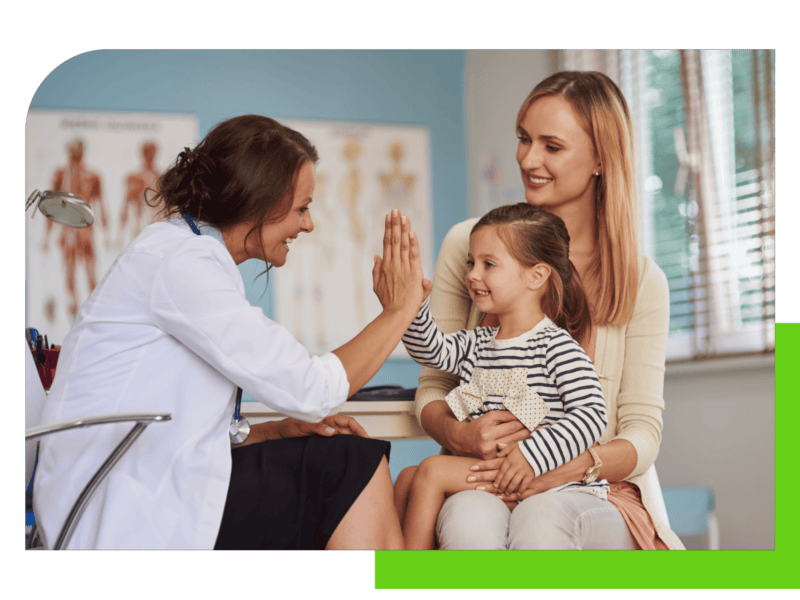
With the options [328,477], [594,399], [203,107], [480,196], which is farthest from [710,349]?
[203,107]

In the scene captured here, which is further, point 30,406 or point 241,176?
point 30,406

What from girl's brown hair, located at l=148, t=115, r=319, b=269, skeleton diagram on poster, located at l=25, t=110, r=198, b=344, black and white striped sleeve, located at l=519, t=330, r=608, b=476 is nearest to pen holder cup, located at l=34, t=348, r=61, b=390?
skeleton diagram on poster, located at l=25, t=110, r=198, b=344

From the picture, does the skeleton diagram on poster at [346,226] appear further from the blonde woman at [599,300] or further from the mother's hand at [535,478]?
the mother's hand at [535,478]

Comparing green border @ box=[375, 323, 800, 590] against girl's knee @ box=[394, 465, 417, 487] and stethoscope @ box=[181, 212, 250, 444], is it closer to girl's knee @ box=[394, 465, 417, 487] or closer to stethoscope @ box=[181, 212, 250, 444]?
girl's knee @ box=[394, 465, 417, 487]

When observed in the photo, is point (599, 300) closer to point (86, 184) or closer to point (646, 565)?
point (646, 565)

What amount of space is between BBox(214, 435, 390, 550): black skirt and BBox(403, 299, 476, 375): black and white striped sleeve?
0.79 ft

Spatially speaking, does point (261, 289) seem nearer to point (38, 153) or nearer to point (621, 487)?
point (38, 153)

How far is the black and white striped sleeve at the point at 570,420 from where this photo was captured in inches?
62.3

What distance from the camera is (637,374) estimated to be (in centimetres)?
171

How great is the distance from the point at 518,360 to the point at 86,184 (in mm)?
1057

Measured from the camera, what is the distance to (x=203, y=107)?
1.77 metres

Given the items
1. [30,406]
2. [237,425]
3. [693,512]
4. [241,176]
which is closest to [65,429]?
[237,425]

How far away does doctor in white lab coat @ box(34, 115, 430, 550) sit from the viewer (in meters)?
1.39

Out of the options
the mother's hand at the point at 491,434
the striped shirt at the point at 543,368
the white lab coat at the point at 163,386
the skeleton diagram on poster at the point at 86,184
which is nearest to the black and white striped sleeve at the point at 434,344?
the striped shirt at the point at 543,368
